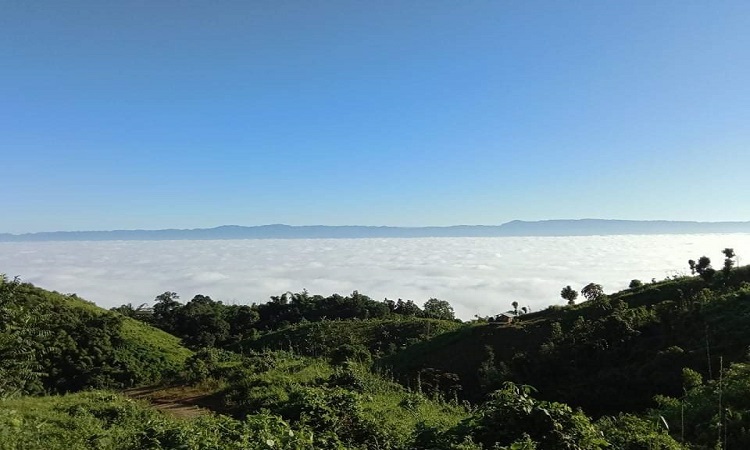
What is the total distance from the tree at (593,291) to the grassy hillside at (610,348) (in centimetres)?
260

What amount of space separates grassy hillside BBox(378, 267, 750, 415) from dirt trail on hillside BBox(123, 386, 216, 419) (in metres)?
13.5

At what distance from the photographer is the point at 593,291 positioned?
42375 mm

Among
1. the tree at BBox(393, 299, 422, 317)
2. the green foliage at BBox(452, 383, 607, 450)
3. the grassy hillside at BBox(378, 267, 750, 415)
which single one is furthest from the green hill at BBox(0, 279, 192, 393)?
the tree at BBox(393, 299, 422, 317)

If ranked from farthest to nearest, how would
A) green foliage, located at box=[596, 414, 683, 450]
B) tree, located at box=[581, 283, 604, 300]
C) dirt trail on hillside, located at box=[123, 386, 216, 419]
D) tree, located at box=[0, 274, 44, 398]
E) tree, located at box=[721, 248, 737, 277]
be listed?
tree, located at box=[581, 283, 604, 300] → tree, located at box=[721, 248, 737, 277] → dirt trail on hillside, located at box=[123, 386, 216, 419] → tree, located at box=[0, 274, 44, 398] → green foliage, located at box=[596, 414, 683, 450]

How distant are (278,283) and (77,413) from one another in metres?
182

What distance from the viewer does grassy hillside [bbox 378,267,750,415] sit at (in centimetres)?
2095

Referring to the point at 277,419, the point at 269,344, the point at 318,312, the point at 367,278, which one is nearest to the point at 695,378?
the point at 277,419

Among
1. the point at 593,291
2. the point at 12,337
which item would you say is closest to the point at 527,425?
the point at 12,337

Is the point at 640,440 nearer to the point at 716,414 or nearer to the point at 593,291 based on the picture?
the point at 716,414

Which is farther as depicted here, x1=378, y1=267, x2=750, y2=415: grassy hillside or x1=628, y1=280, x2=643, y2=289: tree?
x1=628, y1=280, x2=643, y2=289: tree

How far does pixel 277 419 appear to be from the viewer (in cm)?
779

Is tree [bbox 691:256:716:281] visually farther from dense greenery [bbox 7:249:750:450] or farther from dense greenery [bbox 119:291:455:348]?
dense greenery [bbox 119:291:455:348]

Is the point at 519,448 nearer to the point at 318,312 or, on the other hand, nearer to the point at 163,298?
the point at 318,312

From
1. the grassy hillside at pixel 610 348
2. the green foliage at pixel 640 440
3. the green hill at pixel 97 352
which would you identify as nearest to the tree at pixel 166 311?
the green hill at pixel 97 352
